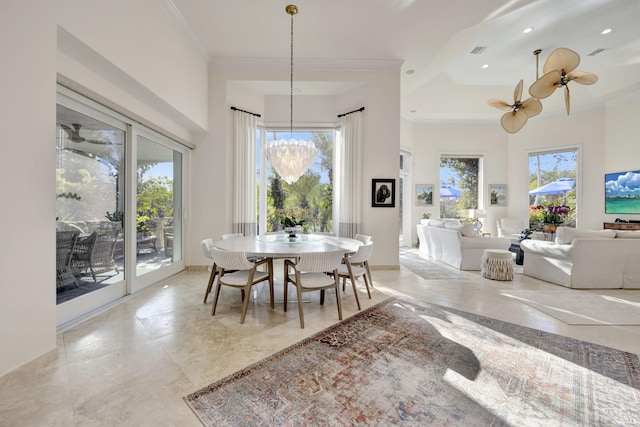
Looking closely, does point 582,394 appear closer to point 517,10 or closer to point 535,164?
point 517,10

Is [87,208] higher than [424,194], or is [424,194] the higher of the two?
[424,194]

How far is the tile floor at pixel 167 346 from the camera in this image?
1.46 metres

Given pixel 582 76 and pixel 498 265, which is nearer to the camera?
pixel 582 76

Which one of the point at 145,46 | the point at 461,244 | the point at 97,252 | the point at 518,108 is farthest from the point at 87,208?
the point at 518,108

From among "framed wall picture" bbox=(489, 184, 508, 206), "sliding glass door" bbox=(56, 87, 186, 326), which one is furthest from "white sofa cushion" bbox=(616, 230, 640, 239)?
"sliding glass door" bbox=(56, 87, 186, 326)

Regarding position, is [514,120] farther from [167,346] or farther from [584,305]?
[167,346]

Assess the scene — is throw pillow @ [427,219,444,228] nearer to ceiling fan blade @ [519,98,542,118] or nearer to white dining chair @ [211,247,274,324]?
ceiling fan blade @ [519,98,542,118]

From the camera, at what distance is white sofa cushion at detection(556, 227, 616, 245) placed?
3.67 metres

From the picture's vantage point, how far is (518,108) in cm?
486

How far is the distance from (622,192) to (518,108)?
411 centimetres

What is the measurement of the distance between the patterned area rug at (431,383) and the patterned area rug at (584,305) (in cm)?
75

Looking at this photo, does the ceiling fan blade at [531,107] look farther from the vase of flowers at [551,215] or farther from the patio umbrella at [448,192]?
the patio umbrella at [448,192]

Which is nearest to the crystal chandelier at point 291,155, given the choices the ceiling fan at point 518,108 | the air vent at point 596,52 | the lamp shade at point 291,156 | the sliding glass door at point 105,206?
the lamp shade at point 291,156

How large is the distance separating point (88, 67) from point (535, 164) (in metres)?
10.0
